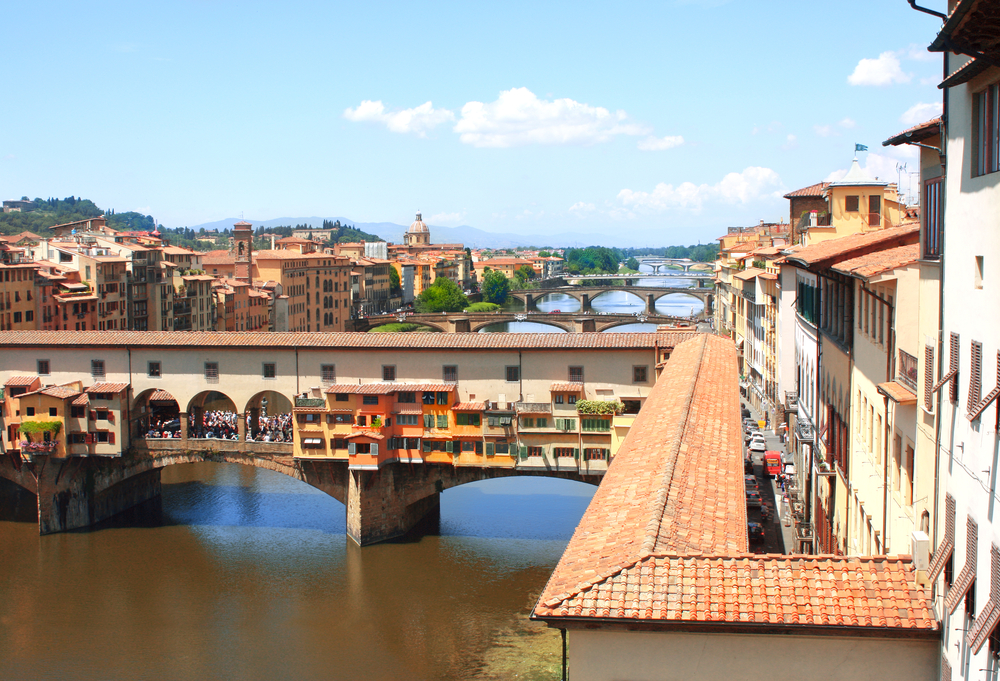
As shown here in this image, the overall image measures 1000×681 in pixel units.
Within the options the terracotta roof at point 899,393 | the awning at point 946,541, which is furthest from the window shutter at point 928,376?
the awning at point 946,541

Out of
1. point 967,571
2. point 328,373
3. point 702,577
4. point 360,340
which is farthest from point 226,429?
point 967,571

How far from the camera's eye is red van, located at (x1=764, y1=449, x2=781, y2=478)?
1261 inches

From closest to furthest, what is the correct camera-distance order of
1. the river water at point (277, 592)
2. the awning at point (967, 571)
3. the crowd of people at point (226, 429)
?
the awning at point (967, 571) < the river water at point (277, 592) < the crowd of people at point (226, 429)

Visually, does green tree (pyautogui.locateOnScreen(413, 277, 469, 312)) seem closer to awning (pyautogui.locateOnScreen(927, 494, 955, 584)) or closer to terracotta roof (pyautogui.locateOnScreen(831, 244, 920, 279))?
terracotta roof (pyautogui.locateOnScreen(831, 244, 920, 279))

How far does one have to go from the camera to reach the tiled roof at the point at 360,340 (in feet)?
104

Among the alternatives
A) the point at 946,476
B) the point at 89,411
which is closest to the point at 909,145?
the point at 946,476

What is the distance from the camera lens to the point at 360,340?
32.9 metres

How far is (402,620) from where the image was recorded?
2588 centimetres

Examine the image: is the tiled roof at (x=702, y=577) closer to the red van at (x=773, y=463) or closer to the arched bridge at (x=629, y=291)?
the red van at (x=773, y=463)

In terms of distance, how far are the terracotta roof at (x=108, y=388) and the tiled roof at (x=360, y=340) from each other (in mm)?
1349

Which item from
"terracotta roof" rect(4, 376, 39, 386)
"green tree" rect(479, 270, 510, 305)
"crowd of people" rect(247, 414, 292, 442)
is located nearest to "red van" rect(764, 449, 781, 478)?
"crowd of people" rect(247, 414, 292, 442)

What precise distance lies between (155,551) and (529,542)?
38.0 ft

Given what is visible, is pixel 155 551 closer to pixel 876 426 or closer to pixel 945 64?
pixel 876 426

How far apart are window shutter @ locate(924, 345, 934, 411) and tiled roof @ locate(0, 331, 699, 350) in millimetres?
21570
